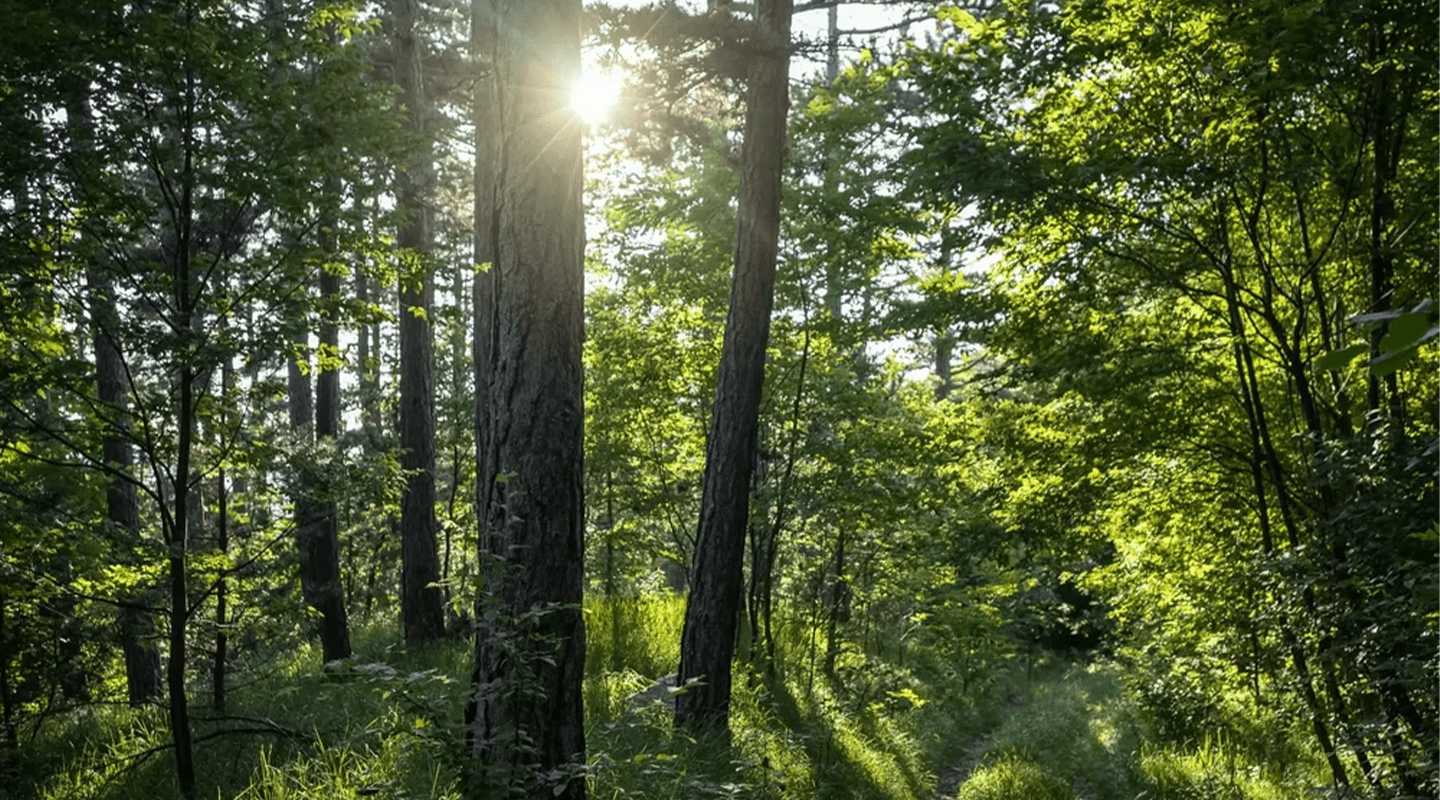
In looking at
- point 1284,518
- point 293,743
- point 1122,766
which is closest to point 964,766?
point 1122,766

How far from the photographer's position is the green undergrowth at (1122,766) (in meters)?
7.96

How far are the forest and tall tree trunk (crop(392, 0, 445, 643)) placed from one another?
5 centimetres

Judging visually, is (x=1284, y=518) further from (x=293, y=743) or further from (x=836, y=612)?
(x=836, y=612)

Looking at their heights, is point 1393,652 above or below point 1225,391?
below

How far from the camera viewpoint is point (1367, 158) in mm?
6219

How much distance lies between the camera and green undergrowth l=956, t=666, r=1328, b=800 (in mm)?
7957

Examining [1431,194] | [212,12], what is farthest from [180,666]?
[1431,194]

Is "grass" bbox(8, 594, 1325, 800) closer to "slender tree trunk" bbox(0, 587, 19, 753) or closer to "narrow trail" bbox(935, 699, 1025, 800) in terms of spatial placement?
"narrow trail" bbox(935, 699, 1025, 800)

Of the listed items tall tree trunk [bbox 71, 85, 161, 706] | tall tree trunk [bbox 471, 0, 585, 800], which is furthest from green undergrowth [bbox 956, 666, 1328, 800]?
tall tree trunk [bbox 71, 85, 161, 706]

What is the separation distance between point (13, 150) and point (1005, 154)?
600 centimetres

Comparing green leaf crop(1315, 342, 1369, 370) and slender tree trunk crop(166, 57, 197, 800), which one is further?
slender tree trunk crop(166, 57, 197, 800)

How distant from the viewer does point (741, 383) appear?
7516 millimetres

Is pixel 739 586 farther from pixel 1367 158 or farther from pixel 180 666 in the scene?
pixel 1367 158

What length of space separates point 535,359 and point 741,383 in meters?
3.75
